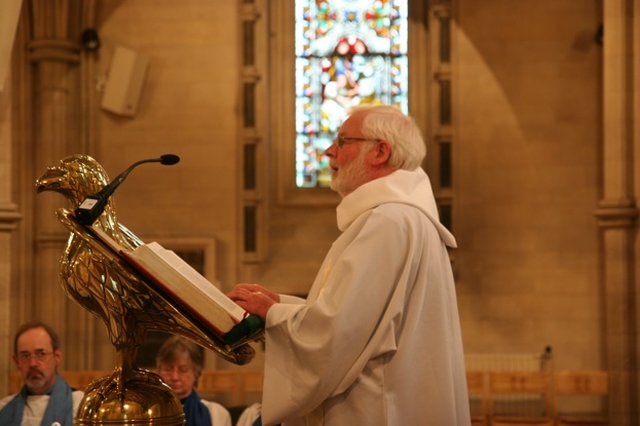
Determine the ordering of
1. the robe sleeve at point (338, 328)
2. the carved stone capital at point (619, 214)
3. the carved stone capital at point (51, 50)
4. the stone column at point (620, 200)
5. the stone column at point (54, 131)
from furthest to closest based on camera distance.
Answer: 1. the carved stone capital at point (51, 50)
2. the stone column at point (54, 131)
3. the carved stone capital at point (619, 214)
4. the stone column at point (620, 200)
5. the robe sleeve at point (338, 328)

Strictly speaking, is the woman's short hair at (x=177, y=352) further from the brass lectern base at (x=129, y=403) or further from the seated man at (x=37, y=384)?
the brass lectern base at (x=129, y=403)

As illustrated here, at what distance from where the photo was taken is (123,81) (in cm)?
1177

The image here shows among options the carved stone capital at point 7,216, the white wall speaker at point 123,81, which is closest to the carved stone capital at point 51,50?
the white wall speaker at point 123,81

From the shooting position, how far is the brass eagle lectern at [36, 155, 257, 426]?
2.44 meters

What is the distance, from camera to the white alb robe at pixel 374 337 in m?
2.90

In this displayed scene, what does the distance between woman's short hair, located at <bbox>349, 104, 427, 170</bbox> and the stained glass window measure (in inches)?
359

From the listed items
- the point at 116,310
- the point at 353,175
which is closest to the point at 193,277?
the point at 116,310

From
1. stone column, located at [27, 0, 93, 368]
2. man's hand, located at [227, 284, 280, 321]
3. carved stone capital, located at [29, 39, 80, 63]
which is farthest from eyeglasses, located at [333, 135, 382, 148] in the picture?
carved stone capital, located at [29, 39, 80, 63]

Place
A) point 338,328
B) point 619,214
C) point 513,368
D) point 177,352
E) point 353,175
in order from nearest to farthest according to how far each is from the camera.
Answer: point 338,328
point 353,175
point 177,352
point 619,214
point 513,368

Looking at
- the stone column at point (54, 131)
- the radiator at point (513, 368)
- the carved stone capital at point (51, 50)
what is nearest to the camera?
the radiator at point (513, 368)

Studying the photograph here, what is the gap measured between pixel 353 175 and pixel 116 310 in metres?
0.96

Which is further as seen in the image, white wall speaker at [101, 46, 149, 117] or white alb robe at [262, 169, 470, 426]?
white wall speaker at [101, 46, 149, 117]

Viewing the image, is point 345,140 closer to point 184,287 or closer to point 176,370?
point 184,287

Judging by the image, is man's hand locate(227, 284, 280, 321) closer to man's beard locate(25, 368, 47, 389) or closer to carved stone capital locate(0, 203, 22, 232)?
man's beard locate(25, 368, 47, 389)
